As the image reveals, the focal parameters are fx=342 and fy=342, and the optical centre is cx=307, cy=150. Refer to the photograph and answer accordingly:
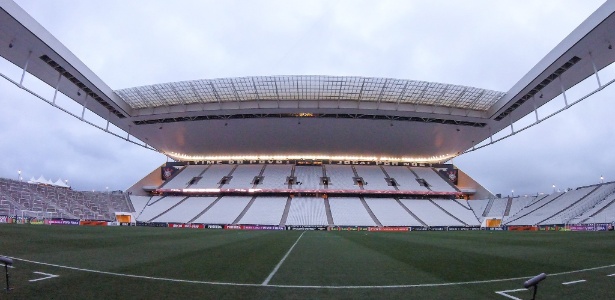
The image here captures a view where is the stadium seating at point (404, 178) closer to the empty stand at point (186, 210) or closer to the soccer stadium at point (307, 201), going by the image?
the soccer stadium at point (307, 201)

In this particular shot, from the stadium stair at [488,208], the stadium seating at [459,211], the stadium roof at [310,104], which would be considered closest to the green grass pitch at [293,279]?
the stadium roof at [310,104]

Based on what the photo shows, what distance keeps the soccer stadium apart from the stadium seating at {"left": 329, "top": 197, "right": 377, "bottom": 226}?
33 cm

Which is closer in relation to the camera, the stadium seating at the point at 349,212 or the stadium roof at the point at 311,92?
the stadium roof at the point at 311,92

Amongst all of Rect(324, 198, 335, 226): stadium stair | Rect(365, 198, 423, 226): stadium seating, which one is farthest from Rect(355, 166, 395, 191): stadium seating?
Rect(324, 198, 335, 226): stadium stair

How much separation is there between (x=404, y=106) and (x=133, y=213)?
4492 cm

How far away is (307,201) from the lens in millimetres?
57125

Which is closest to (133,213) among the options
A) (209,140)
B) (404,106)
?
(209,140)

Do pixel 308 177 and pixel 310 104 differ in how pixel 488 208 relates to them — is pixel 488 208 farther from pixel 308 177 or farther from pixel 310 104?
pixel 310 104

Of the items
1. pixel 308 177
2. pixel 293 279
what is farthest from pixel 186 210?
pixel 293 279

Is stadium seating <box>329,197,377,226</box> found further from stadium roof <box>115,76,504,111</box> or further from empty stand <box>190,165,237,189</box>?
empty stand <box>190,165,237,189</box>

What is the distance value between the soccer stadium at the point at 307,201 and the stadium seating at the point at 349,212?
0.33 metres

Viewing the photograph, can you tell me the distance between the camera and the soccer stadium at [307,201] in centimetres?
687

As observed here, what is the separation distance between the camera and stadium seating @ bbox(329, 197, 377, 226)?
161 ft

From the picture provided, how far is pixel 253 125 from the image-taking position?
48.9m
